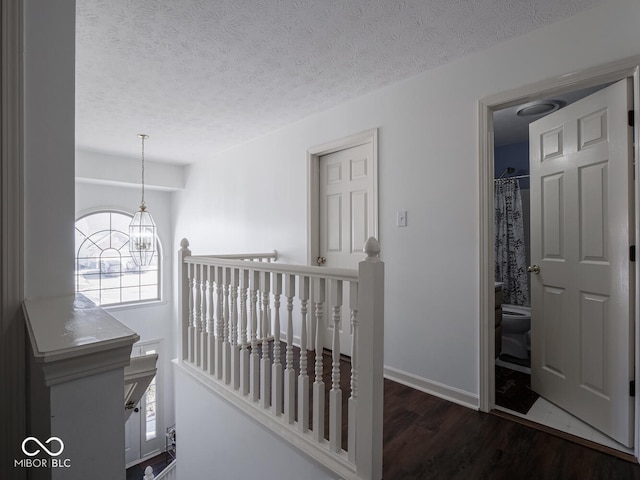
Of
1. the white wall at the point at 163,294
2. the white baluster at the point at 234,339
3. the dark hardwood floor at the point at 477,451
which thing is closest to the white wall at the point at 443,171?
the dark hardwood floor at the point at 477,451

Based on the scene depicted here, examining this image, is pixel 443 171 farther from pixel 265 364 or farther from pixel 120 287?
pixel 120 287

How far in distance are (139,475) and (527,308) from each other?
235 inches

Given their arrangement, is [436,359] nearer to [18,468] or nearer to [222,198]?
[18,468]

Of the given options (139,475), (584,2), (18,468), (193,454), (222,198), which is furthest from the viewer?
(139,475)

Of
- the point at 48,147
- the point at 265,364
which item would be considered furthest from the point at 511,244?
the point at 48,147

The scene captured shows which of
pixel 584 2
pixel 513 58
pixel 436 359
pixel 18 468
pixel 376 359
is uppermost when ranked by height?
pixel 584 2

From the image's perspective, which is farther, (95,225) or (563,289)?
(95,225)

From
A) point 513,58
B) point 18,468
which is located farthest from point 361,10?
point 18,468

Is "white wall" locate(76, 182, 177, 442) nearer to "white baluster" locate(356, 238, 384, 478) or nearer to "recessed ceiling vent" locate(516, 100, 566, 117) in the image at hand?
"white baluster" locate(356, 238, 384, 478)

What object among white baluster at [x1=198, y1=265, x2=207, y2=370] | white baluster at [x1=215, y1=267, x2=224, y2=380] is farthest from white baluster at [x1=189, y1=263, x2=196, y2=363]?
white baluster at [x1=215, y1=267, x2=224, y2=380]

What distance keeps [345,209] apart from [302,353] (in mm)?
1633

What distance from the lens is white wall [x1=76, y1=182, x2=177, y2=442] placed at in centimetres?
491

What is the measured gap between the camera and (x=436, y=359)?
2174 mm

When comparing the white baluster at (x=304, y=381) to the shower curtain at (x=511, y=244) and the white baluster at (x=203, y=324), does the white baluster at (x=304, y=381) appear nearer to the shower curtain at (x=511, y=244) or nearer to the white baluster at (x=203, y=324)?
the white baluster at (x=203, y=324)
